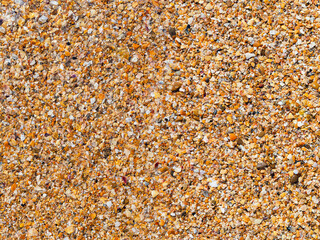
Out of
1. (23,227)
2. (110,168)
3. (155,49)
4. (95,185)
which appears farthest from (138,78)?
(23,227)

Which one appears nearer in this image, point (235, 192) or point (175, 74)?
point (235, 192)

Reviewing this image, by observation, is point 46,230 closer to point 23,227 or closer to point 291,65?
point 23,227

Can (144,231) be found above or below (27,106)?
below

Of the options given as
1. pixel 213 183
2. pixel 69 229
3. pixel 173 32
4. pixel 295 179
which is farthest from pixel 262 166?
pixel 69 229

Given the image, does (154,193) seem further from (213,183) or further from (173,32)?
(173,32)

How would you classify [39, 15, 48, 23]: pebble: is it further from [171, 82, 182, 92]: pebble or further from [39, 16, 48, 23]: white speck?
[171, 82, 182, 92]: pebble

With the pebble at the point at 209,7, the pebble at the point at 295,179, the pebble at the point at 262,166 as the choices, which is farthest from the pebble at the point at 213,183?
the pebble at the point at 209,7

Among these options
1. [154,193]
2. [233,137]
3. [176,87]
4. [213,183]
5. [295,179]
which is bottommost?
[154,193]

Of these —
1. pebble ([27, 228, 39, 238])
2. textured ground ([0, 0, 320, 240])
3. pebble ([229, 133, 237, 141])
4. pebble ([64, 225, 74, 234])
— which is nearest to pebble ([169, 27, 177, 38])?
textured ground ([0, 0, 320, 240])
